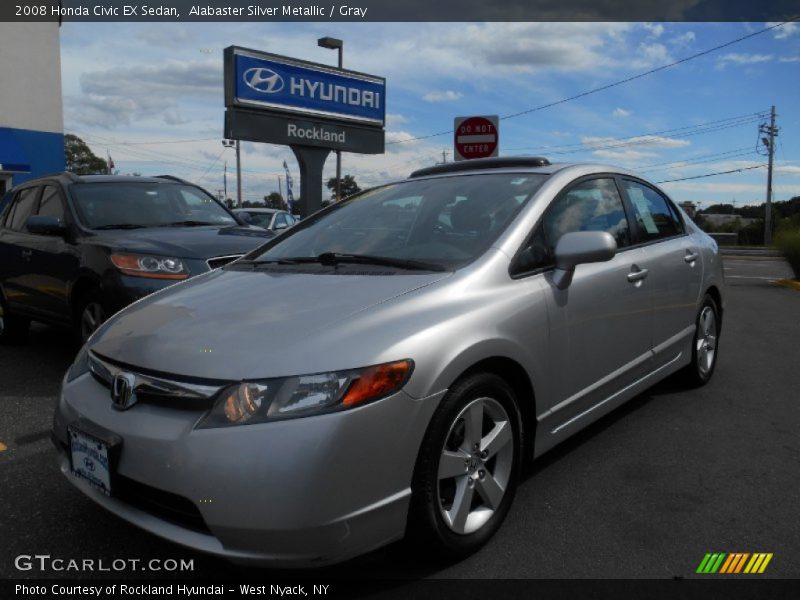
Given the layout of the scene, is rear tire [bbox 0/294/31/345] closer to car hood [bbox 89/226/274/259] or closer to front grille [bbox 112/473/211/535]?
car hood [bbox 89/226/274/259]

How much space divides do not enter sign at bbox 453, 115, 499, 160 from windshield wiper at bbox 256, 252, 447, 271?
22.3ft

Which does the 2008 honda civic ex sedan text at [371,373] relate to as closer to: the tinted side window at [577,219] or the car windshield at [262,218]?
the tinted side window at [577,219]

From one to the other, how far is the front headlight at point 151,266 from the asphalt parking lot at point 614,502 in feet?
3.52

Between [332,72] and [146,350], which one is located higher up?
[332,72]

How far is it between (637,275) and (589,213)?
0.44m

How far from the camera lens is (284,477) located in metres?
1.89

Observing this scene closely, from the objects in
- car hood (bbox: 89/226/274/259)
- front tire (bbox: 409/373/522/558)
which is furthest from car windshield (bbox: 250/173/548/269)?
car hood (bbox: 89/226/274/259)

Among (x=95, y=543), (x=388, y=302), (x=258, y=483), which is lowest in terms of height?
(x=95, y=543)

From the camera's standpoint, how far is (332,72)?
1305cm

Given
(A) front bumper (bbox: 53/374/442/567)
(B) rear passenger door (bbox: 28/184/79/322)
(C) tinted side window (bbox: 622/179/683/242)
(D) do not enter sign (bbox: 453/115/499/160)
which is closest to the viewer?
(A) front bumper (bbox: 53/374/442/567)

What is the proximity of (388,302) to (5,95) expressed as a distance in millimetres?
22358

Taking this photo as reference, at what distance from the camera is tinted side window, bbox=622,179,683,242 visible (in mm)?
3906

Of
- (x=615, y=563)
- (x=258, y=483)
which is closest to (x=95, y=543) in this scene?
(x=258, y=483)

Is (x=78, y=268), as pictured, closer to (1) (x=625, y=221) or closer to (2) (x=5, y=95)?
(1) (x=625, y=221)
